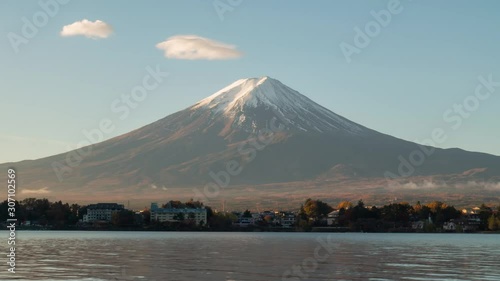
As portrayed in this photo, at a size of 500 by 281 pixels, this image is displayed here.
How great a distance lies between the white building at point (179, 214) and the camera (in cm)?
16088

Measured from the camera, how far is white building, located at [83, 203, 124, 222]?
174 m

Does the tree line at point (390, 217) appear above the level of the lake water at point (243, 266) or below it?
above

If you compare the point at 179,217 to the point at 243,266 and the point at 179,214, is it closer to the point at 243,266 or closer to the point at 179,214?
the point at 179,214

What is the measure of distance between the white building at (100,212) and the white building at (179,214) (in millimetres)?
12256

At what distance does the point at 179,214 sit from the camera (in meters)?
164

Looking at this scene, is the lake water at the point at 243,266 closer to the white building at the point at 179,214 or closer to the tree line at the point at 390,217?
the tree line at the point at 390,217

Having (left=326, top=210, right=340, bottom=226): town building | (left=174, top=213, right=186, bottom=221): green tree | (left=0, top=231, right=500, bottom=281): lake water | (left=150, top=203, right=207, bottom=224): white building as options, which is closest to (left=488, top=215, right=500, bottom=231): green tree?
(left=326, top=210, right=340, bottom=226): town building

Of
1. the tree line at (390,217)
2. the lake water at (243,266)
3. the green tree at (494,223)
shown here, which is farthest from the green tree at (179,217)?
the lake water at (243,266)

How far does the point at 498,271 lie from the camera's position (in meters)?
43.6

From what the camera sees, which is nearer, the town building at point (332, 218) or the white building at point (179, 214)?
the white building at point (179, 214)

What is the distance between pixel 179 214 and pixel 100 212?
2318cm

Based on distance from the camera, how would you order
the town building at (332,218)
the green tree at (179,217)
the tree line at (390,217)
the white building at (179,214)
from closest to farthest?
the tree line at (390,217) → the white building at (179,214) → the green tree at (179,217) → the town building at (332,218)

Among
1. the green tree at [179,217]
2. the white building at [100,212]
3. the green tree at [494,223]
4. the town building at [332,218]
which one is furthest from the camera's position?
the white building at [100,212]

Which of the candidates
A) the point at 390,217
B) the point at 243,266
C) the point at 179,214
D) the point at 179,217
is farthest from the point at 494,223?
the point at 243,266
